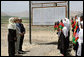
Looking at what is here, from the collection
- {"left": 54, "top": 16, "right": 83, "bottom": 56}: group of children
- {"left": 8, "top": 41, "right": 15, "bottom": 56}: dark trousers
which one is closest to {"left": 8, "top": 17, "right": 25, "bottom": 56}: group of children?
{"left": 8, "top": 41, "right": 15, "bottom": 56}: dark trousers

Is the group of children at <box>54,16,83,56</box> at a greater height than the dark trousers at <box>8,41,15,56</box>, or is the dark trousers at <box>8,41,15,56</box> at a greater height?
the group of children at <box>54,16,83,56</box>

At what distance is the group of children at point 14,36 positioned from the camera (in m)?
7.48

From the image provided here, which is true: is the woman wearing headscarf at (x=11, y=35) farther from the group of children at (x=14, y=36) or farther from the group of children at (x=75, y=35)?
the group of children at (x=75, y=35)

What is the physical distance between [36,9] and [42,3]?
798 millimetres

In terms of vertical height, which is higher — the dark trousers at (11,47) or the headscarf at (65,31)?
the headscarf at (65,31)

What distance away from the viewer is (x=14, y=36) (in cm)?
755

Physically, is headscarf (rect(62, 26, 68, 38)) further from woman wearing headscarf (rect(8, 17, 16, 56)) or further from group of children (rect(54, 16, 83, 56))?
woman wearing headscarf (rect(8, 17, 16, 56))

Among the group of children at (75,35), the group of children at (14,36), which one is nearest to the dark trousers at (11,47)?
the group of children at (14,36)

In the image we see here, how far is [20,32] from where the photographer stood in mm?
8250

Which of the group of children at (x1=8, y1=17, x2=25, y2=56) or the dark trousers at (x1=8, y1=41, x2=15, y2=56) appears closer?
the group of children at (x1=8, y1=17, x2=25, y2=56)

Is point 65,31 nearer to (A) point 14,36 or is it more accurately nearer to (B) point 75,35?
(B) point 75,35

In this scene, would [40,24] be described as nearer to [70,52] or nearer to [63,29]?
[70,52]

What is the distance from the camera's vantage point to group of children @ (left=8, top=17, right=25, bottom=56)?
24.5 ft

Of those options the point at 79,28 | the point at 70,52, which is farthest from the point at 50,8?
the point at 79,28
